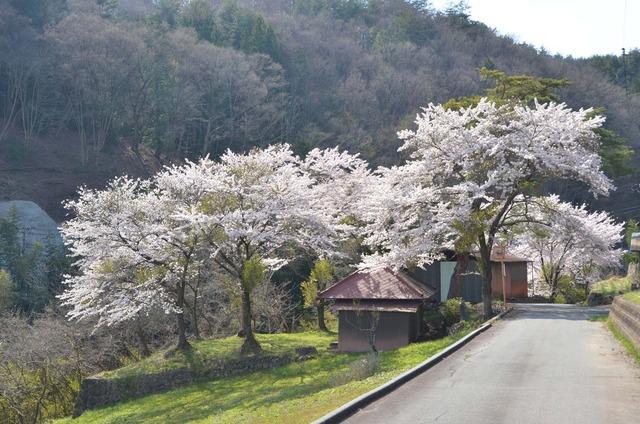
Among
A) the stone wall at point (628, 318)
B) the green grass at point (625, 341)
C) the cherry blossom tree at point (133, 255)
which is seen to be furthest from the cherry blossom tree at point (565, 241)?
the cherry blossom tree at point (133, 255)

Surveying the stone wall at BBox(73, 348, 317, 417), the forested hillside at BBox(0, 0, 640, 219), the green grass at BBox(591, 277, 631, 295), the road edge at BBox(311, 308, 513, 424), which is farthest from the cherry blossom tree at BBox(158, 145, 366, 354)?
the forested hillside at BBox(0, 0, 640, 219)

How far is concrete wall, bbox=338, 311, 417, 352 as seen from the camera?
28812mm

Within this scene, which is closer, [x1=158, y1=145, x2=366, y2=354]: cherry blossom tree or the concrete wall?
[x1=158, y1=145, x2=366, y2=354]: cherry blossom tree

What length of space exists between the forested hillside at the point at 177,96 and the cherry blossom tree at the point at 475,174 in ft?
82.5

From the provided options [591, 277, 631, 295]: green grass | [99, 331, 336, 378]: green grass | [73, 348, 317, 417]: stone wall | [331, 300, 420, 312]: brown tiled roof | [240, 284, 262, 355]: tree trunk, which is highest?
[591, 277, 631, 295]: green grass

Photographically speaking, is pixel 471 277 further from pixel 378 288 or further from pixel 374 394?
pixel 374 394

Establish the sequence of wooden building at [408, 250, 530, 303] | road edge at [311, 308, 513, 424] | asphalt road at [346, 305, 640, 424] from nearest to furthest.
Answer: road edge at [311, 308, 513, 424]
asphalt road at [346, 305, 640, 424]
wooden building at [408, 250, 530, 303]

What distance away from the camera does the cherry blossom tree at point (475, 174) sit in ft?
89.2

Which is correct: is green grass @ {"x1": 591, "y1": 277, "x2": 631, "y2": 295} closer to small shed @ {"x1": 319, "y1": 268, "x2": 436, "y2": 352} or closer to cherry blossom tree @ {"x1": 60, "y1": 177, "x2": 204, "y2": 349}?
small shed @ {"x1": 319, "y1": 268, "x2": 436, "y2": 352}

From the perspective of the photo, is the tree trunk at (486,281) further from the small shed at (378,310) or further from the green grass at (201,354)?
the green grass at (201,354)

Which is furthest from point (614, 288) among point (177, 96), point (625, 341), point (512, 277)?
point (177, 96)

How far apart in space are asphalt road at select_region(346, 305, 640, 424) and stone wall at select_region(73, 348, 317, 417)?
1107cm

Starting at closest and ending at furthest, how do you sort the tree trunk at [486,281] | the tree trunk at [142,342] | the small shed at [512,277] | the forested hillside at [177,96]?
1. the tree trunk at [486,281]
2. the tree trunk at [142,342]
3. the small shed at [512,277]
4. the forested hillside at [177,96]

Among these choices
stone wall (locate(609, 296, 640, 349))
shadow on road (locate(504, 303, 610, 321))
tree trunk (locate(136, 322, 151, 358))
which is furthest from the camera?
tree trunk (locate(136, 322, 151, 358))
